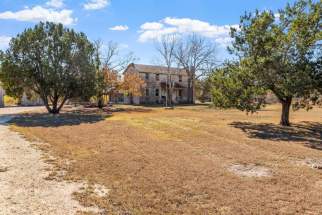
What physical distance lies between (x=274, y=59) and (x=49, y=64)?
809 inches

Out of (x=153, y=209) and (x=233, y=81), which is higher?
(x=233, y=81)

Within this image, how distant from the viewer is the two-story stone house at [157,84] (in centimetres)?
5450

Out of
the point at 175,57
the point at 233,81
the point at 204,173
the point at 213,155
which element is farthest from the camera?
the point at 175,57

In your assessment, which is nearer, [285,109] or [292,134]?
[292,134]

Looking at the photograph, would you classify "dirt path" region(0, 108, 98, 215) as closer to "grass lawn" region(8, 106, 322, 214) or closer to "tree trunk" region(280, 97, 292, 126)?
"grass lawn" region(8, 106, 322, 214)

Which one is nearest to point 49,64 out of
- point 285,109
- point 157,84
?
point 285,109

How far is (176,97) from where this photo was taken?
190ft

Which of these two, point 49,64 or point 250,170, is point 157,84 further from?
point 250,170

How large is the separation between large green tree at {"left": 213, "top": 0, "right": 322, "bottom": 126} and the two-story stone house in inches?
1380

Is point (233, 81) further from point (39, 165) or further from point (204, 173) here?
point (39, 165)

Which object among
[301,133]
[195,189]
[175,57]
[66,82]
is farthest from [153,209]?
[175,57]

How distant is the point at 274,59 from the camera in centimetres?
1608

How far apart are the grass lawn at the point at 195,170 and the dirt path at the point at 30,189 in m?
0.44

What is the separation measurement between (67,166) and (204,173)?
375cm
